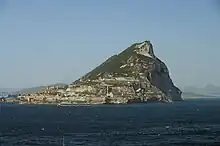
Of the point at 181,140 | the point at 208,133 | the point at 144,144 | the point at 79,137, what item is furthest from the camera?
the point at 208,133

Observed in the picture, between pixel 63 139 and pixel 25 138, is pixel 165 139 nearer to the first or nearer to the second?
pixel 63 139

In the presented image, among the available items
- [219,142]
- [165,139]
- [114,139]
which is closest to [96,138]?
[114,139]

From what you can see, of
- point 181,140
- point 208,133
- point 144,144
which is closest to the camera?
point 144,144

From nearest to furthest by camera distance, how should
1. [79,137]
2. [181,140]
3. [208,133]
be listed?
[181,140]
[79,137]
[208,133]

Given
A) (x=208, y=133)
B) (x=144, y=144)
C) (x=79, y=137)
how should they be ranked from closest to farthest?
(x=144, y=144) → (x=79, y=137) → (x=208, y=133)

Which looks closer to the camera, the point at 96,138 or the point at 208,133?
the point at 96,138

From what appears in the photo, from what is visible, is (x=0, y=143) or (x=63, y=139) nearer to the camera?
(x=0, y=143)

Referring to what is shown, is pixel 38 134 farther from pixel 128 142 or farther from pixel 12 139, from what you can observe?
pixel 128 142

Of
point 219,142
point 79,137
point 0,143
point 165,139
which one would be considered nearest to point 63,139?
point 79,137
